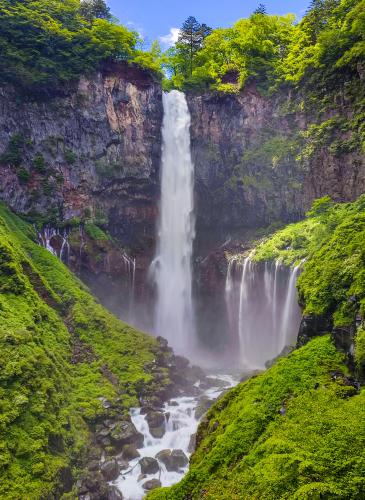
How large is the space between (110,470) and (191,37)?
149 feet

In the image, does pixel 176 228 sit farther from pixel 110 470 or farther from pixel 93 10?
pixel 110 470

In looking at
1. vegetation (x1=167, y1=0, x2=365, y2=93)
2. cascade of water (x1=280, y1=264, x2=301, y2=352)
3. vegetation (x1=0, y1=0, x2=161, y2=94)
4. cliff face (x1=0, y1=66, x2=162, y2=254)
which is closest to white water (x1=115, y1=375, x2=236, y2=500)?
cascade of water (x1=280, y1=264, x2=301, y2=352)

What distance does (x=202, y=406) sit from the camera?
77.8 ft

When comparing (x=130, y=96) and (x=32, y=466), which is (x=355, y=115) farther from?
(x=32, y=466)

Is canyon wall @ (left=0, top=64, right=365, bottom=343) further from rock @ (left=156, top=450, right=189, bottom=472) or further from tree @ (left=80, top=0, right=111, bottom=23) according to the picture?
rock @ (left=156, top=450, right=189, bottom=472)

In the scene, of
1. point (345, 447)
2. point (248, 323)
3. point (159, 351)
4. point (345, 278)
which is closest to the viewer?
point (345, 447)

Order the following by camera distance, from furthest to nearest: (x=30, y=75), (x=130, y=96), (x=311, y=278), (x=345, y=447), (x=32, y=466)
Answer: (x=130, y=96)
(x=30, y=75)
(x=311, y=278)
(x=32, y=466)
(x=345, y=447)

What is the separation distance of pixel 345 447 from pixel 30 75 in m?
36.7

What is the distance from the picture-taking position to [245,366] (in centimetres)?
3544

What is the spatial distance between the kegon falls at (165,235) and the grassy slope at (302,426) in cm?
12

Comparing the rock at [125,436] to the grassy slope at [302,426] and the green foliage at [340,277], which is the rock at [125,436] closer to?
the grassy slope at [302,426]

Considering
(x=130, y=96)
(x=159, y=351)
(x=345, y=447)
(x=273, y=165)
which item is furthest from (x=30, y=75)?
(x=345, y=447)

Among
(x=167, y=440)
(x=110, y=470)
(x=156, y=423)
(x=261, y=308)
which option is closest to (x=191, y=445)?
(x=167, y=440)

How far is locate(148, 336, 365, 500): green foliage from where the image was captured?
8.16 meters
